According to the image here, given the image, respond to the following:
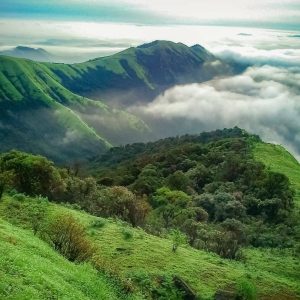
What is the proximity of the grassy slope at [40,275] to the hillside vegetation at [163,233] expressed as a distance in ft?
1.59

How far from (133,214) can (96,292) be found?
4747cm

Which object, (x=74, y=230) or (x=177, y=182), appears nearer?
(x=74, y=230)

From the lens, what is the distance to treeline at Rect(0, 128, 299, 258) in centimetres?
7725

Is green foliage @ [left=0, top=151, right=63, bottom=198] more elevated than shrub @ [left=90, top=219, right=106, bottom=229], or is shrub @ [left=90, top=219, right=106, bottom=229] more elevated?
shrub @ [left=90, top=219, right=106, bottom=229]

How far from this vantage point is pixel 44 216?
180 ft

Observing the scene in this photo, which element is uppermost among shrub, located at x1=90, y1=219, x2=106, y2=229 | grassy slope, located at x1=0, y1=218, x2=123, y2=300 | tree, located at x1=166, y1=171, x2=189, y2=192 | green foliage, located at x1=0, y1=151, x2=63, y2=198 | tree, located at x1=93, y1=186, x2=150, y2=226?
grassy slope, located at x1=0, y1=218, x2=123, y2=300

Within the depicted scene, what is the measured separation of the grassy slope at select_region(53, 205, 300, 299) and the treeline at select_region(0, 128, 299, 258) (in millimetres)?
3756

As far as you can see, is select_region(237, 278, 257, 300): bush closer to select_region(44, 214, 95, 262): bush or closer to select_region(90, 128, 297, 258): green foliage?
select_region(44, 214, 95, 262): bush

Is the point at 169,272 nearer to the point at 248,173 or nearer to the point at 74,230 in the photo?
the point at 74,230

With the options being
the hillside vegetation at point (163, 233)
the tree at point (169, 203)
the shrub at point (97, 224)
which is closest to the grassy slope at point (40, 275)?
the hillside vegetation at point (163, 233)

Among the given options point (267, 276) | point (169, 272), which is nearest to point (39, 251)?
point (169, 272)

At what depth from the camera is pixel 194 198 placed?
127 m

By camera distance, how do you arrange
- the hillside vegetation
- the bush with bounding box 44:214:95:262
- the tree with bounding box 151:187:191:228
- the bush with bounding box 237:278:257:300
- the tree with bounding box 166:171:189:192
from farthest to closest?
the tree with bounding box 166:171:189:192
the tree with bounding box 151:187:191:228
the bush with bounding box 237:278:257:300
the hillside vegetation
the bush with bounding box 44:214:95:262

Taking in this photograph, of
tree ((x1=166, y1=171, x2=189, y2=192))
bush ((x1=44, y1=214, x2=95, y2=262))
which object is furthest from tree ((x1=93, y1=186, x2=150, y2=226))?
tree ((x1=166, y1=171, x2=189, y2=192))
